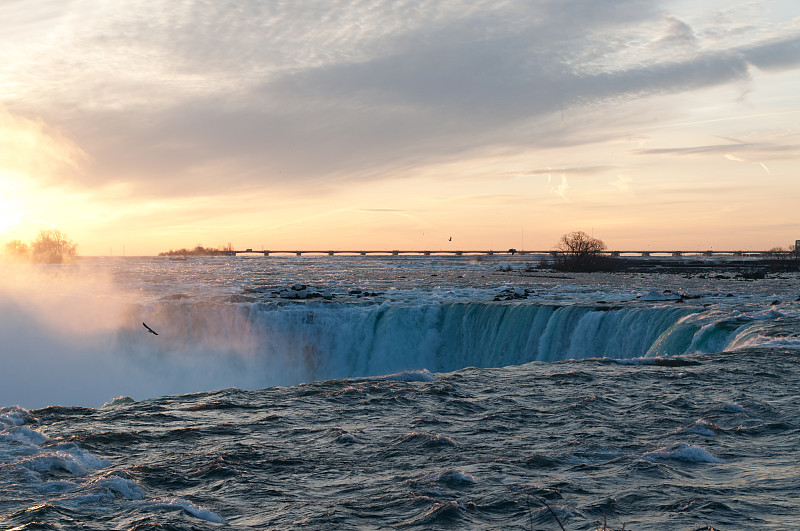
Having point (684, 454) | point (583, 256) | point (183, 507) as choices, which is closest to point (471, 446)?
point (684, 454)

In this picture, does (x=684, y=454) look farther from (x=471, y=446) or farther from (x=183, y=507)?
(x=183, y=507)

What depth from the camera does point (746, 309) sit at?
90.0 ft

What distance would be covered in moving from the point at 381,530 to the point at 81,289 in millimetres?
52328

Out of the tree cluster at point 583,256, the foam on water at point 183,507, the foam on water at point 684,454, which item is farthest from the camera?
the tree cluster at point 583,256

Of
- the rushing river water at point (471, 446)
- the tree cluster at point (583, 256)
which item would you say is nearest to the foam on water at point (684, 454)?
the rushing river water at point (471, 446)

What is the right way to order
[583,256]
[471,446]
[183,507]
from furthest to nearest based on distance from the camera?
[583,256] < [471,446] < [183,507]

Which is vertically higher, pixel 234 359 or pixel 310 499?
pixel 310 499

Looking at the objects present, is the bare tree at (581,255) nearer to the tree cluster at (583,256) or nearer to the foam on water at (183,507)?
the tree cluster at (583,256)

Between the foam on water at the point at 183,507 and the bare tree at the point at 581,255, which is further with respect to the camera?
the bare tree at the point at 581,255

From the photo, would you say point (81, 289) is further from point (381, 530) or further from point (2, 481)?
point (381, 530)

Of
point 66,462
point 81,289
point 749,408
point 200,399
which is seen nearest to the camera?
point 66,462

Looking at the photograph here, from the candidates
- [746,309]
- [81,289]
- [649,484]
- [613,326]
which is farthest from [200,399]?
[81,289]

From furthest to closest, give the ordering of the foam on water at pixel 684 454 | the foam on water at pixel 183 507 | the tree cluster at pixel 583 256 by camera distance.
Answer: the tree cluster at pixel 583 256
the foam on water at pixel 684 454
the foam on water at pixel 183 507

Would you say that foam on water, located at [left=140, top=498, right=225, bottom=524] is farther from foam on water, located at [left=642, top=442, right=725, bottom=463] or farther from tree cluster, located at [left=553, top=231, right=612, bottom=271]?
tree cluster, located at [left=553, top=231, right=612, bottom=271]
